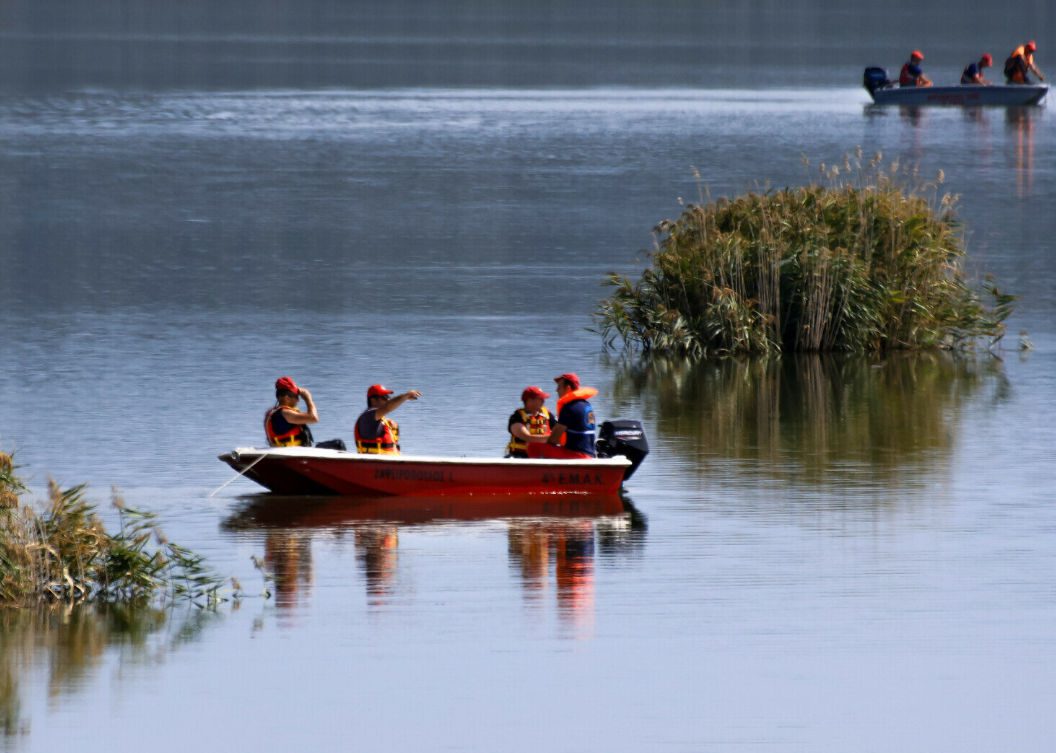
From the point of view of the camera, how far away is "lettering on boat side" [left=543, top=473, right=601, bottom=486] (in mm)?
20797

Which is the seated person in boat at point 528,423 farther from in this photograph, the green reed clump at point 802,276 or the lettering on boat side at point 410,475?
the green reed clump at point 802,276

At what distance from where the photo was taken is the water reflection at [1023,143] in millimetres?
56469

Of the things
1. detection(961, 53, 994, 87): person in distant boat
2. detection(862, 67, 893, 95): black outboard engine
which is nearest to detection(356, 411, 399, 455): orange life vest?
detection(862, 67, 893, 95): black outboard engine

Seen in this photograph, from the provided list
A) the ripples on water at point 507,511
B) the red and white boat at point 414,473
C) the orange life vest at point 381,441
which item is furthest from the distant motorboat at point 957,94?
the orange life vest at point 381,441

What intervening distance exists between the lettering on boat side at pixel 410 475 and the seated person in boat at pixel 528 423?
0.80 meters

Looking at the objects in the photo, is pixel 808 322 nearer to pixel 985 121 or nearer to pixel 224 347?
pixel 224 347

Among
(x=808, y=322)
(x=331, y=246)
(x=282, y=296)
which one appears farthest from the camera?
(x=331, y=246)

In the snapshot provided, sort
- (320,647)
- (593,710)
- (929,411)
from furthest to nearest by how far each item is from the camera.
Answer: (929,411) → (320,647) → (593,710)

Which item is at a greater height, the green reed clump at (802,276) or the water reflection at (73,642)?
the green reed clump at (802,276)

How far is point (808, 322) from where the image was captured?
29656 mm

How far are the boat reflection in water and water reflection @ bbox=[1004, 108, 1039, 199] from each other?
1389 inches

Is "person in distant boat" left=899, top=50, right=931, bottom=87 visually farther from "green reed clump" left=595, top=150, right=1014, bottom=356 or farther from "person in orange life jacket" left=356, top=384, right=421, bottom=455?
"person in orange life jacket" left=356, top=384, right=421, bottom=455

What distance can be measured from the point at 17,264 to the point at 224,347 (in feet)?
36.3

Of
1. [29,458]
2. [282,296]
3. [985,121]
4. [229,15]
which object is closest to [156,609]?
[29,458]
